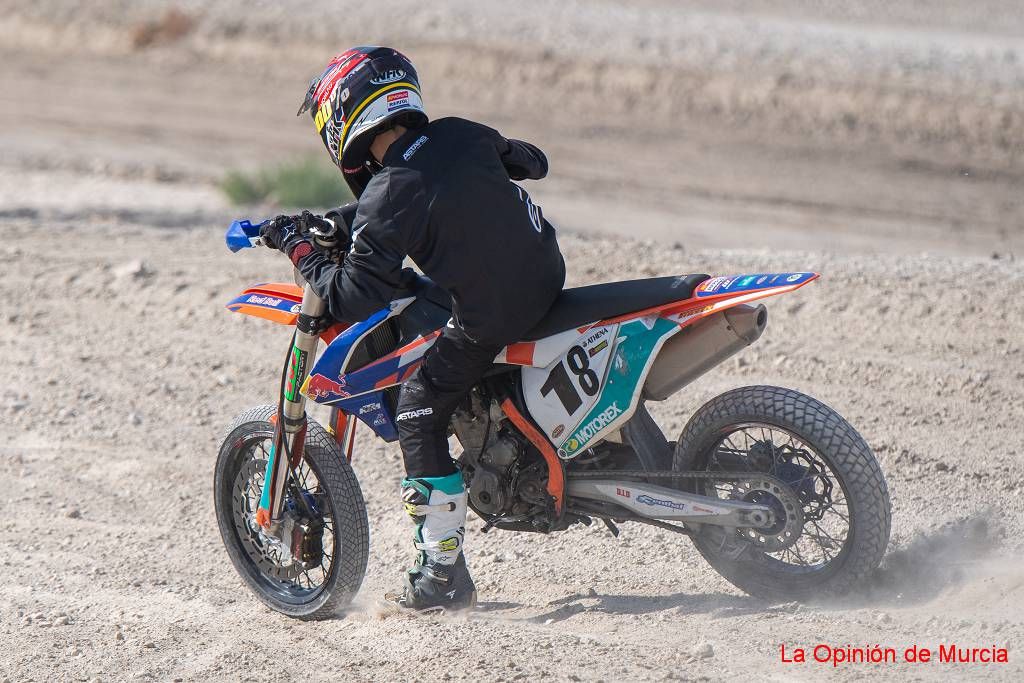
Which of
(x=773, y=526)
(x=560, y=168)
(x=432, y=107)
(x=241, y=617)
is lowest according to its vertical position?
(x=241, y=617)

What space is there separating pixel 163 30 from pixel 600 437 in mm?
19711

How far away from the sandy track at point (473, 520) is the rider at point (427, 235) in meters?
0.82

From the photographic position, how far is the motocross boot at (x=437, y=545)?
470cm

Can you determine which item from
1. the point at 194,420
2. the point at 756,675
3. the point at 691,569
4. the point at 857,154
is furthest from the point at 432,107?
the point at 756,675

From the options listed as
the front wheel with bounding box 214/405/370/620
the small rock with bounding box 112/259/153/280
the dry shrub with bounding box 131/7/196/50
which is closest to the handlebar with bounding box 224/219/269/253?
the front wheel with bounding box 214/405/370/620

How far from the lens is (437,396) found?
4.58 meters

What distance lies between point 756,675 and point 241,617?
2.23 m

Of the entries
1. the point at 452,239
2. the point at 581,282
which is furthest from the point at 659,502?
the point at 581,282

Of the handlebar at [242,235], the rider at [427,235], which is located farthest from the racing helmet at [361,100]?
the handlebar at [242,235]

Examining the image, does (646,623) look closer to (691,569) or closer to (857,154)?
(691,569)

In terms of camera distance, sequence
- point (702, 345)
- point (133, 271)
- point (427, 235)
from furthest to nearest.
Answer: point (133, 271) → point (702, 345) → point (427, 235)

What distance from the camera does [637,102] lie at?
59.9 ft

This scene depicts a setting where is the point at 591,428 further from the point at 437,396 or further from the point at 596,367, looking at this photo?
the point at 437,396

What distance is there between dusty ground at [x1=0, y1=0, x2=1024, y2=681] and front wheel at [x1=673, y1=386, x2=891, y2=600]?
0.14m
